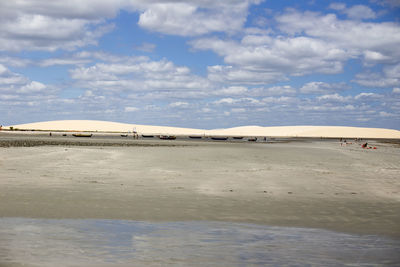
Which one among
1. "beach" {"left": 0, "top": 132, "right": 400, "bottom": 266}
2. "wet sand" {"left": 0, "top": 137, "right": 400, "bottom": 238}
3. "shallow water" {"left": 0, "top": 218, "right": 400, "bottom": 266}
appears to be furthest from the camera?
"wet sand" {"left": 0, "top": 137, "right": 400, "bottom": 238}

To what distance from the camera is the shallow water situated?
8914 mm

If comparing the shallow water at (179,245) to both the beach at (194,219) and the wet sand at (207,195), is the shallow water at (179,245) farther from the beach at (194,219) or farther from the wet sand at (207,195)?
the wet sand at (207,195)

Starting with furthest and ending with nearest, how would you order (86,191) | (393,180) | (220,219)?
(393,180) → (86,191) → (220,219)

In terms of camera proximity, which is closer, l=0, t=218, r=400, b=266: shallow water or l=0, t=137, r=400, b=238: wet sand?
l=0, t=218, r=400, b=266: shallow water

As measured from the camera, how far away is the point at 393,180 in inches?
935

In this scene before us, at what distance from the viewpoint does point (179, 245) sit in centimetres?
1025

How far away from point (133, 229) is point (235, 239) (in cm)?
273

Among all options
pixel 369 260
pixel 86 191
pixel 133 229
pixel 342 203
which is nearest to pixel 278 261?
pixel 369 260

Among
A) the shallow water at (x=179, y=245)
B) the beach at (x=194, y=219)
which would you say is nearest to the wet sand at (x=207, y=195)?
the beach at (x=194, y=219)

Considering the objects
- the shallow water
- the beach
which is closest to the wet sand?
the beach

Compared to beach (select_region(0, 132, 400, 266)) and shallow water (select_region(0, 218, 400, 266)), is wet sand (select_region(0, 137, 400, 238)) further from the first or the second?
shallow water (select_region(0, 218, 400, 266))

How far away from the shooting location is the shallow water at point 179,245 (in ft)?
29.2

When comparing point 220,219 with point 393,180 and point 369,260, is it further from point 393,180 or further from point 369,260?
point 393,180

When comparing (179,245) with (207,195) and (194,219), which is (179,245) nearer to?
(194,219)
